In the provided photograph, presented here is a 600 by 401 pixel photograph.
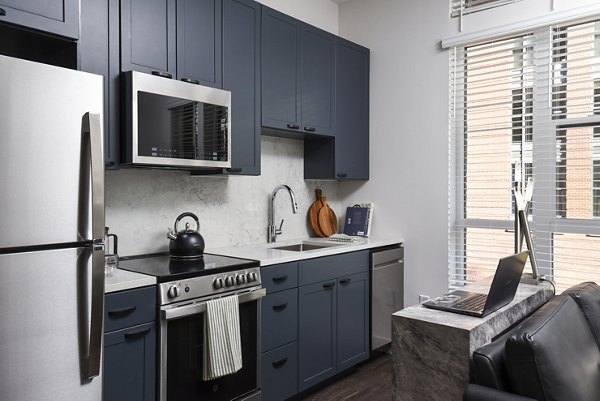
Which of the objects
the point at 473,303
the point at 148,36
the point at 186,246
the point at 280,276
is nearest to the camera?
the point at 473,303

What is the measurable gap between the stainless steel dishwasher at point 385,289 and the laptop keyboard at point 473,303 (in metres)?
1.44

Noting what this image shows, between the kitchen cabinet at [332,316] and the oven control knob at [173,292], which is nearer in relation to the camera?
the oven control knob at [173,292]

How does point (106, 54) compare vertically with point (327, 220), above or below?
above

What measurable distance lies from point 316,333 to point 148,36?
204 centimetres

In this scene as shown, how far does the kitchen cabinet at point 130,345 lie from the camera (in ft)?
6.39

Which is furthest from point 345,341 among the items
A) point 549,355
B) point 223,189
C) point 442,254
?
point 549,355

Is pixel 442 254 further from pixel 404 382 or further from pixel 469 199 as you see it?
pixel 404 382

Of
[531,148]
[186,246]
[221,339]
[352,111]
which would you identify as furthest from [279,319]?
[531,148]

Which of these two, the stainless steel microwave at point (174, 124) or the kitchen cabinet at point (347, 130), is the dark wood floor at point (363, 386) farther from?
the stainless steel microwave at point (174, 124)

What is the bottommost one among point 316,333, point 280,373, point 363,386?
point 363,386

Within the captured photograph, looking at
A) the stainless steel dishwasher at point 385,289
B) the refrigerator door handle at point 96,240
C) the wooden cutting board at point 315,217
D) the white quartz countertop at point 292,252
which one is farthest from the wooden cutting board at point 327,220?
the refrigerator door handle at point 96,240

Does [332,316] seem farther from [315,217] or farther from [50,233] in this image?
[50,233]

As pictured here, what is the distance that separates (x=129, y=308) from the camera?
6.58 ft

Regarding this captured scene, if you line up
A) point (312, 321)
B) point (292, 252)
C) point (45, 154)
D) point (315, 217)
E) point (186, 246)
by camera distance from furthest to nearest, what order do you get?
point (315, 217) → point (312, 321) → point (292, 252) → point (186, 246) → point (45, 154)
